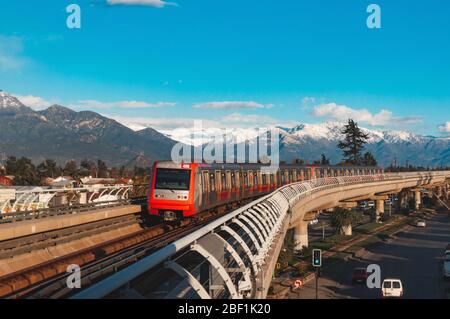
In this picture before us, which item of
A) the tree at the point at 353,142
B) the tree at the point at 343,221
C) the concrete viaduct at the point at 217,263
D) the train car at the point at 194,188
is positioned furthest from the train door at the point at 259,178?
the tree at the point at 353,142

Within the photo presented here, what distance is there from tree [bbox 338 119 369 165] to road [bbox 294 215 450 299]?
182ft

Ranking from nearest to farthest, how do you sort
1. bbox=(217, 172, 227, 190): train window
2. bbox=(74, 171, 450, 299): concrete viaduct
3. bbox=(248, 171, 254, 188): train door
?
bbox=(74, 171, 450, 299): concrete viaduct < bbox=(217, 172, 227, 190): train window < bbox=(248, 171, 254, 188): train door

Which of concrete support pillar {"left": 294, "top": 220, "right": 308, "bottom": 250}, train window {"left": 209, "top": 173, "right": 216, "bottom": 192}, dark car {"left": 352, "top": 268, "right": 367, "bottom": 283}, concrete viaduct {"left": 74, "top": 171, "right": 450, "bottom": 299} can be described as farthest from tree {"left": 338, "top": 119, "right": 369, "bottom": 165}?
concrete viaduct {"left": 74, "top": 171, "right": 450, "bottom": 299}

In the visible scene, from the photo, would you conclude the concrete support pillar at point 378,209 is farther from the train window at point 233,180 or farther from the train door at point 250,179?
the train window at point 233,180

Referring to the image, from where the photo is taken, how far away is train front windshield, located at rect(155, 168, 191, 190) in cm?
2717

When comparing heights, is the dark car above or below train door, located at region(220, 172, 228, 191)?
below

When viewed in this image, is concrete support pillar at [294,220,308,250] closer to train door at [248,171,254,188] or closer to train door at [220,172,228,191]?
train door at [248,171,254,188]

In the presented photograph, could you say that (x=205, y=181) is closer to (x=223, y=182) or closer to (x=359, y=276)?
(x=223, y=182)

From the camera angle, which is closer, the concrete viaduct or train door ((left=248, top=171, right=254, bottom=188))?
the concrete viaduct

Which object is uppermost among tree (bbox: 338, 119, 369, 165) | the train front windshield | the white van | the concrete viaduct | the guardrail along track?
tree (bbox: 338, 119, 369, 165)

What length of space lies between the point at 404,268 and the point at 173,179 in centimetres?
2525

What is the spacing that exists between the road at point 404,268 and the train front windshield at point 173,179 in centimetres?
1137

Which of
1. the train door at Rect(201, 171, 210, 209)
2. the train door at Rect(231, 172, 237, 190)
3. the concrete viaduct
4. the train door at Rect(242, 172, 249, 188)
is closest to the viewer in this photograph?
the concrete viaduct
